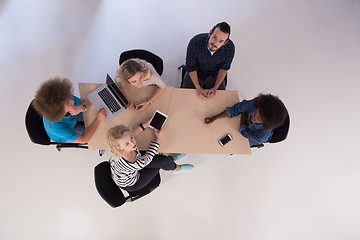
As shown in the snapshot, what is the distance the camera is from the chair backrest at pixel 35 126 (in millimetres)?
1555

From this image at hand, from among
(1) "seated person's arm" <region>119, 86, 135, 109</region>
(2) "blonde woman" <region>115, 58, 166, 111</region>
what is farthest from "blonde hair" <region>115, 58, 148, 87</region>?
(1) "seated person's arm" <region>119, 86, 135, 109</region>

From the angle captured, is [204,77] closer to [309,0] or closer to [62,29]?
[62,29]

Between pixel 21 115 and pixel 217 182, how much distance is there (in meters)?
2.42

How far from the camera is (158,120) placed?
1697mm

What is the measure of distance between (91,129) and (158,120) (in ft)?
1.76

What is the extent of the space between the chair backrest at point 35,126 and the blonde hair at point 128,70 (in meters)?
0.69

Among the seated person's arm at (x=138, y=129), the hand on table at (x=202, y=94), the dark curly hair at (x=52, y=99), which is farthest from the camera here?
the hand on table at (x=202, y=94)

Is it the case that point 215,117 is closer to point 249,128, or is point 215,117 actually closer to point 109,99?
point 249,128

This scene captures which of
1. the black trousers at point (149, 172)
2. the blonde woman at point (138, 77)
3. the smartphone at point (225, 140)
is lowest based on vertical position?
the black trousers at point (149, 172)

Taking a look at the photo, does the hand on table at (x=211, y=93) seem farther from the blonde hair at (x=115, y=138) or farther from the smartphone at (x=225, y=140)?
the blonde hair at (x=115, y=138)

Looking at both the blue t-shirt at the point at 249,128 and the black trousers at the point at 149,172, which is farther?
the black trousers at the point at 149,172

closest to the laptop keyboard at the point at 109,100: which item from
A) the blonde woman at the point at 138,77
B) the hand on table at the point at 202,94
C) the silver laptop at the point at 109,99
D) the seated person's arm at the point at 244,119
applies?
the silver laptop at the point at 109,99

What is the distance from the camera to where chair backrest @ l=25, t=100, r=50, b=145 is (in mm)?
1555

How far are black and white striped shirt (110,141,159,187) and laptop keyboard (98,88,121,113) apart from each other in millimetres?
416
